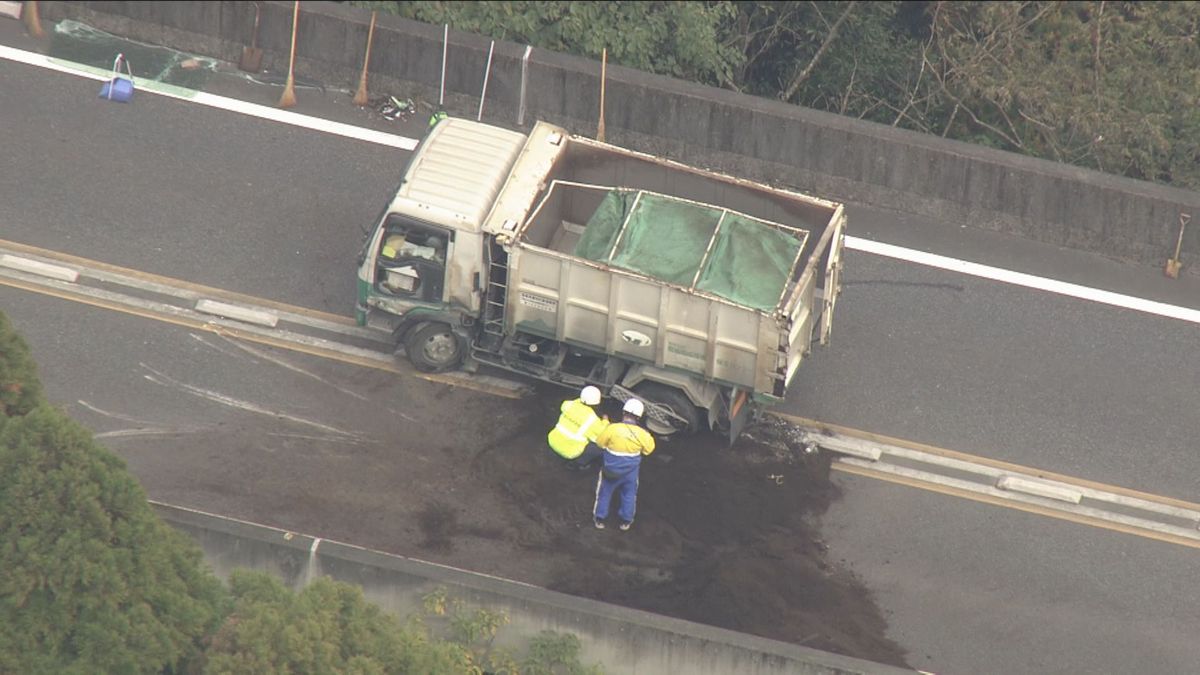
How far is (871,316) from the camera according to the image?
18469 millimetres

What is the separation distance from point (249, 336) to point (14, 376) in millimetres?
5071

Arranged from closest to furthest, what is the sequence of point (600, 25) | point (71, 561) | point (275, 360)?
point (71, 561) → point (275, 360) → point (600, 25)

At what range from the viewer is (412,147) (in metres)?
19.9

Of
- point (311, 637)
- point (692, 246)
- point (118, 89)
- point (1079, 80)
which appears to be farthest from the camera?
point (1079, 80)

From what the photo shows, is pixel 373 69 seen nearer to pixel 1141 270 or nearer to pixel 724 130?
pixel 724 130

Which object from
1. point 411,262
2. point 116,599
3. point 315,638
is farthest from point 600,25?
point 116,599

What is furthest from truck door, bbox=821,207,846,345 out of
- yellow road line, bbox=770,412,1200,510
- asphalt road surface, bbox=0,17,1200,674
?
asphalt road surface, bbox=0,17,1200,674

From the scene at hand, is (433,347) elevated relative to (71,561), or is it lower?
lower

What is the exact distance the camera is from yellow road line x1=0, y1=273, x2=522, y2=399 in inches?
680

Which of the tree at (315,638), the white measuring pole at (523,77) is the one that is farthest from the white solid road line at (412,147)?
the tree at (315,638)

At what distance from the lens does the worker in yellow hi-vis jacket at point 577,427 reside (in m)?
15.9

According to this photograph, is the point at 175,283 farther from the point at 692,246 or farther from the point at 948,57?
the point at 948,57

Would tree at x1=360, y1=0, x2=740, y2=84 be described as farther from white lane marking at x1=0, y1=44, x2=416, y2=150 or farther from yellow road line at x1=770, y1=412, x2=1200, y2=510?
yellow road line at x1=770, y1=412, x2=1200, y2=510

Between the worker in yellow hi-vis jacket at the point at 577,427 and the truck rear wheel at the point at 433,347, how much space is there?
1640 mm
